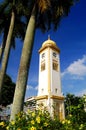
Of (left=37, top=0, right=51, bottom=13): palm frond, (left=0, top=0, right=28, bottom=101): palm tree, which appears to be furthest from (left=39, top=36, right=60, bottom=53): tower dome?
(left=37, top=0, right=51, bottom=13): palm frond

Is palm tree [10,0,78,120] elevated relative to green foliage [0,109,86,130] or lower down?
elevated

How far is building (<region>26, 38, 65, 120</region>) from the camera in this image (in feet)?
139

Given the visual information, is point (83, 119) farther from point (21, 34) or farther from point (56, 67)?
point (56, 67)

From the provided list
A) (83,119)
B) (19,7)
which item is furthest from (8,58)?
(83,119)

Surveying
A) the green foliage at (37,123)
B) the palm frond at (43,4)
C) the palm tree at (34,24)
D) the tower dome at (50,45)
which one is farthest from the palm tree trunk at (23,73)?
the tower dome at (50,45)

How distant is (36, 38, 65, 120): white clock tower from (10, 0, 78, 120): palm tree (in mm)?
28212

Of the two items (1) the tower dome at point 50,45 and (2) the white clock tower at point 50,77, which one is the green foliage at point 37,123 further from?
(1) the tower dome at point 50,45

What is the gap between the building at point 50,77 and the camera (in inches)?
1672

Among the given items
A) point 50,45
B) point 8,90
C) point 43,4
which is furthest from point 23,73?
point 50,45

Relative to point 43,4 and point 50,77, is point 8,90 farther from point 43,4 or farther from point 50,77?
point 43,4

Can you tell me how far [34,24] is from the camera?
1127 cm

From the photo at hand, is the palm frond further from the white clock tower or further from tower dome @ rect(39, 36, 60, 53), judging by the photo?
tower dome @ rect(39, 36, 60, 53)

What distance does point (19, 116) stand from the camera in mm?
6309

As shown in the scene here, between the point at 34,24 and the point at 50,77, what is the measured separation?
33.3 m
